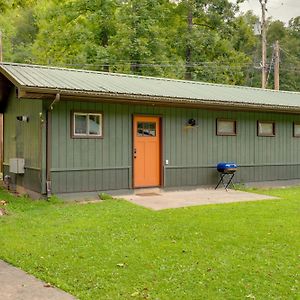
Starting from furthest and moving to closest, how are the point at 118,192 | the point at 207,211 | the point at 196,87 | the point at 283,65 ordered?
the point at 283,65, the point at 196,87, the point at 118,192, the point at 207,211

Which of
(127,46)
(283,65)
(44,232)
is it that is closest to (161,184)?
(44,232)

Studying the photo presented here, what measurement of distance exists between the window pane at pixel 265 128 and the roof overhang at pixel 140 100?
1.60 ft

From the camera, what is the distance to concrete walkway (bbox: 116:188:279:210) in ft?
31.1

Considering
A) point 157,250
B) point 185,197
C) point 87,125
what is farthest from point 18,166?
point 157,250

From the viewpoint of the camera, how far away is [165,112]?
1130cm

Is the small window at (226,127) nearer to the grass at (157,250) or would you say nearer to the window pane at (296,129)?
the window pane at (296,129)

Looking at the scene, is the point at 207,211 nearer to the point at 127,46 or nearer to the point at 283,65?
the point at 127,46

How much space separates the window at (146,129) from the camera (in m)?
11.0

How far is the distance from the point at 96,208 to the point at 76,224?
5.16 feet

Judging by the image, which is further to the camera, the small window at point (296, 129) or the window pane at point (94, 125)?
the small window at point (296, 129)

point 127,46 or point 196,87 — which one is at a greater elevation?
point 127,46

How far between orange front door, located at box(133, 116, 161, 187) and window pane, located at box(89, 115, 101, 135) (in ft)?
3.24

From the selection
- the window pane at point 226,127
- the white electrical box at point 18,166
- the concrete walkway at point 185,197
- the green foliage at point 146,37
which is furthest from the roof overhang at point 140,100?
the green foliage at point 146,37

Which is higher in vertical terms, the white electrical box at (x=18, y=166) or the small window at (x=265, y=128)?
the small window at (x=265, y=128)
